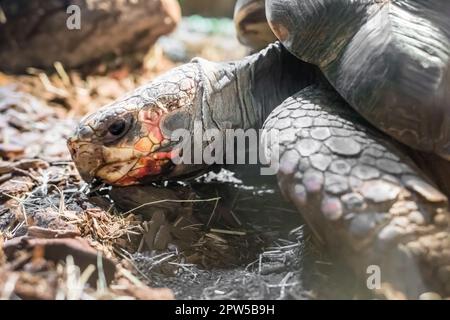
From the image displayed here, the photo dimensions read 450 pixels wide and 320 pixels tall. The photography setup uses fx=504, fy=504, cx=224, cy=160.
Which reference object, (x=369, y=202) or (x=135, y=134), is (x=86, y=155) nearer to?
(x=135, y=134)

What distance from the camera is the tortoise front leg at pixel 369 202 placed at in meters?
1.58

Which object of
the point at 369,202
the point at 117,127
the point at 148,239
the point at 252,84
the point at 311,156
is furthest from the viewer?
the point at 252,84

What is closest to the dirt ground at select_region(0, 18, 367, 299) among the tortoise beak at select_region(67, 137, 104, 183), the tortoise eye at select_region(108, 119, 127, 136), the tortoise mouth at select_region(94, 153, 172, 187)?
the tortoise mouth at select_region(94, 153, 172, 187)

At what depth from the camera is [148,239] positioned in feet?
6.94

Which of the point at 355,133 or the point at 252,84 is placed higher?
the point at 355,133

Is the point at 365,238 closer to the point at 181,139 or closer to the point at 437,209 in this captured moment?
the point at 437,209

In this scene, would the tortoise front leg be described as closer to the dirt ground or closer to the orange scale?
the dirt ground

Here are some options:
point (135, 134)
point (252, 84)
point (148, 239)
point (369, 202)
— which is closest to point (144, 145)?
point (135, 134)

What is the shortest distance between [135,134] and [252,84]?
0.67m

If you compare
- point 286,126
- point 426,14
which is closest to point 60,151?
point 286,126

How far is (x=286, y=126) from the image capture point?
1917mm

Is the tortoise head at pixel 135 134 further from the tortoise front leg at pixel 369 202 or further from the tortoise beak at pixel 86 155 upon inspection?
the tortoise front leg at pixel 369 202

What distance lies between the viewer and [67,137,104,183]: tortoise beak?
2.26 m

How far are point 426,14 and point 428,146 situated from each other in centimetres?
51
